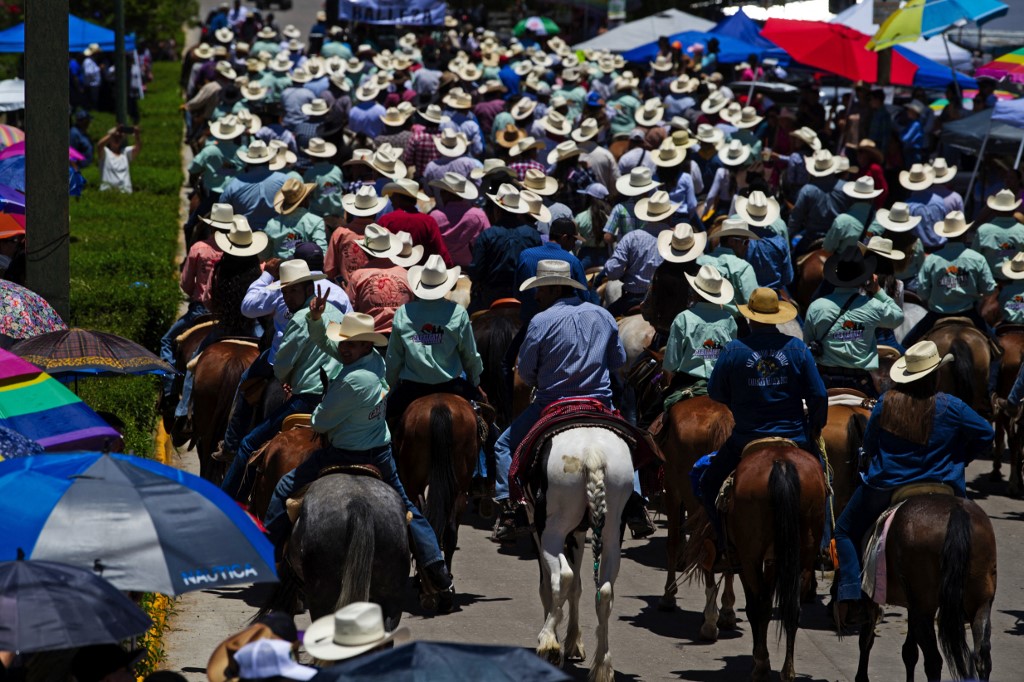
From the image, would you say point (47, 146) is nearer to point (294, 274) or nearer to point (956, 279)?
point (294, 274)

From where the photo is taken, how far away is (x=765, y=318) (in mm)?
10242

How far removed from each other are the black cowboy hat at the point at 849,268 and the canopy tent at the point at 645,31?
94.4 feet

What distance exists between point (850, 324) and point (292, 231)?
610cm

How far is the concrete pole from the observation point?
452 inches

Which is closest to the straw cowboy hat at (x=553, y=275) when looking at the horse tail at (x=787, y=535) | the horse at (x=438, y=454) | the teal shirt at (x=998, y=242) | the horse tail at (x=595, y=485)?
the horse at (x=438, y=454)

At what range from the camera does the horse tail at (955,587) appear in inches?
358

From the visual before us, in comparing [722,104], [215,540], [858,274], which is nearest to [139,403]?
[858,274]

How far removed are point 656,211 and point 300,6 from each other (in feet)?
202

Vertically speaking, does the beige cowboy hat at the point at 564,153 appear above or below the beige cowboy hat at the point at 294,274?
below

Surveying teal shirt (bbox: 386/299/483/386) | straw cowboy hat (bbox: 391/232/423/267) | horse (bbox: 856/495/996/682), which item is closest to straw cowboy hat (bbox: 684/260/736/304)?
teal shirt (bbox: 386/299/483/386)

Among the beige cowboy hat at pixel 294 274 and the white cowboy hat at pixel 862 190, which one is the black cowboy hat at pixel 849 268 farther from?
the white cowboy hat at pixel 862 190

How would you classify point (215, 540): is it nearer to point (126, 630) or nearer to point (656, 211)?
point (126, 630)

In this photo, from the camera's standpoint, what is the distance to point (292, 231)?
51.2 ft

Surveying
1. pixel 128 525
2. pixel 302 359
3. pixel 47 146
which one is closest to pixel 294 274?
pixel 302 359
